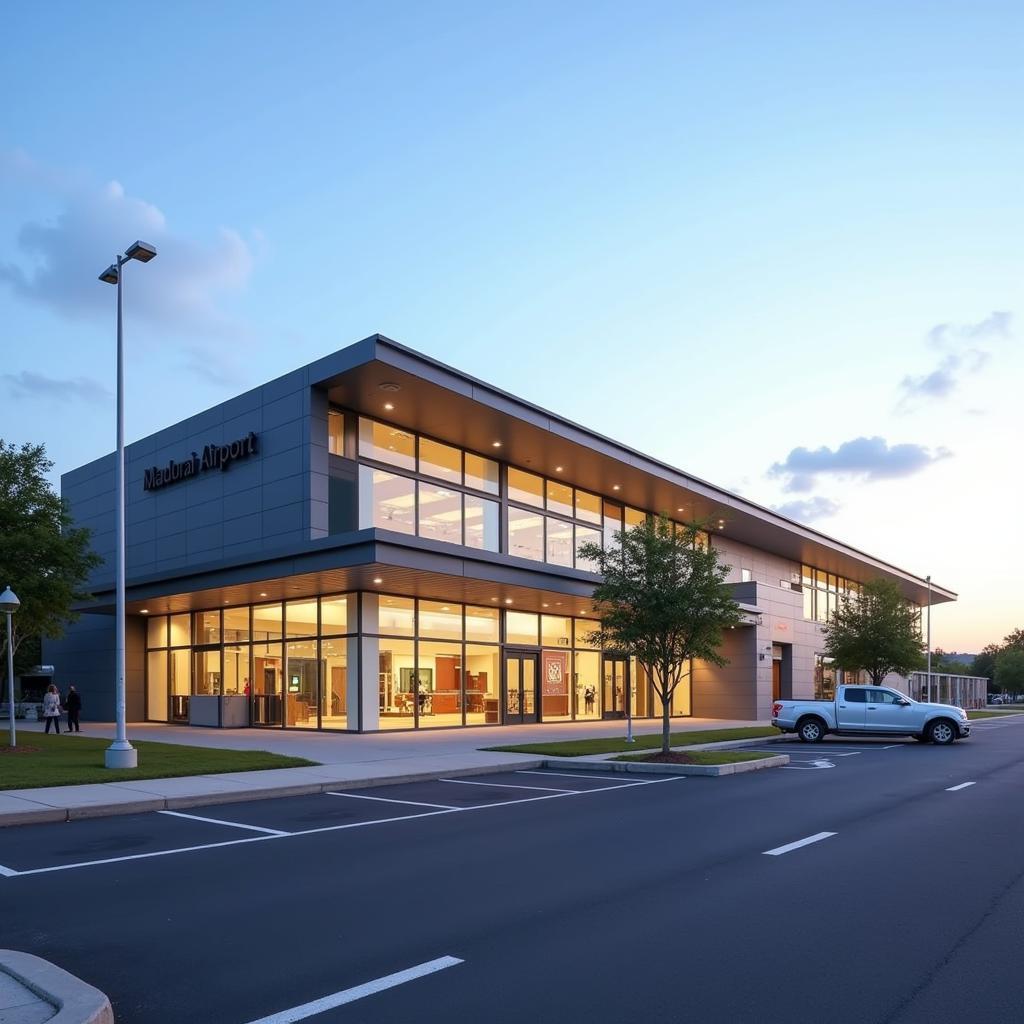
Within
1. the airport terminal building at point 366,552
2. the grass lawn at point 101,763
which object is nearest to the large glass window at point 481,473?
the airport terminal building at point 366,552

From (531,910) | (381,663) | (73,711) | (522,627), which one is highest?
(522,627)

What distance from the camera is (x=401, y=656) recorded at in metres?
30.6

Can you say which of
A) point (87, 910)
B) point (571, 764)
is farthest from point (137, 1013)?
point (571, 764)

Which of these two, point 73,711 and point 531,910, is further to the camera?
point 73,711

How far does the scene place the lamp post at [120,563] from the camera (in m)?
18.2

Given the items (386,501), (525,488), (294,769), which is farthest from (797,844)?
(525,488)

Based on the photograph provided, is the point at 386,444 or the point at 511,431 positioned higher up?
the point at 511,431

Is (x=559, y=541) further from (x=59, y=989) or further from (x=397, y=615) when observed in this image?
(x=59, y=989)

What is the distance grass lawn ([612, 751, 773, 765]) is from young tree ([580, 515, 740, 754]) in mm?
636

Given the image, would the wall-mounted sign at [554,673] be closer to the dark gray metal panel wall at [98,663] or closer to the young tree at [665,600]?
the young tree at [665,600]

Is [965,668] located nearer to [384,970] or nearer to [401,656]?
[401,656]

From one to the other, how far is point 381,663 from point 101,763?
1134cm

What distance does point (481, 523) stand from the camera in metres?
33.3

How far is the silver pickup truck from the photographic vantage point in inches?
1142
